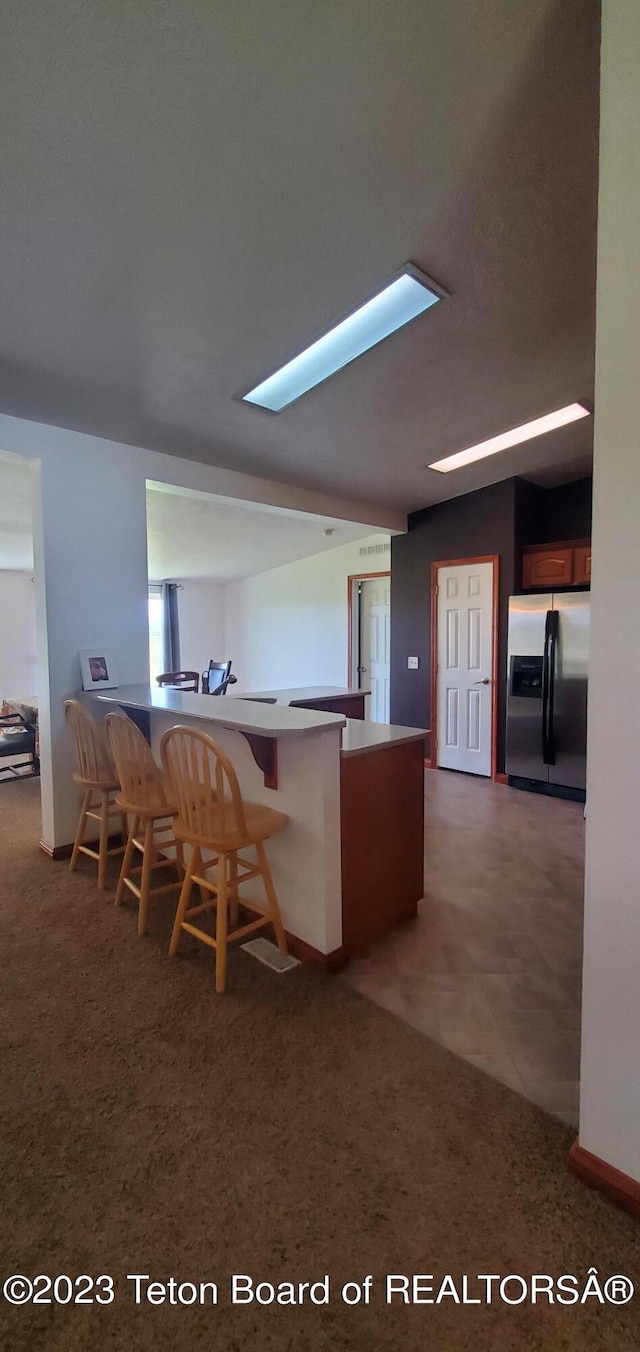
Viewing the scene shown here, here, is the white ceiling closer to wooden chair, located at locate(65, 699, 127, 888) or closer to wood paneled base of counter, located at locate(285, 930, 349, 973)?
wooden chair, located at locate(65, 699, 127, 888)

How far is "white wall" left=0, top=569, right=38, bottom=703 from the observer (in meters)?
6.95

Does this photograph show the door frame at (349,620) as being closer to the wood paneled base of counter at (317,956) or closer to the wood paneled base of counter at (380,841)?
the wood paneled base of counter at (380,841)

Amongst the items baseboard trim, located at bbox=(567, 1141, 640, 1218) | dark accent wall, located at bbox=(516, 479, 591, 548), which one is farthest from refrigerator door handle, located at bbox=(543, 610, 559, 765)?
baseboard trim, located at bbox=(567, 1141, 640, 1218)

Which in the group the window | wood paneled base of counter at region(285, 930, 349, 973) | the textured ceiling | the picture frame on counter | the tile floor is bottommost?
the tile floor

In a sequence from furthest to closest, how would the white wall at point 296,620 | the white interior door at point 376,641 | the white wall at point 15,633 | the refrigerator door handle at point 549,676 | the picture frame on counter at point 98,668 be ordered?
the white wall at point 15,633 < the white wall at point 296,620 < the white interior door at point 376,641 < the refrigerator door handle at point 549,676 < the picture frame on counter at point 98,668

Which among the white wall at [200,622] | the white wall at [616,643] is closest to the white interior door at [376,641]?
the white wall at [200,622]

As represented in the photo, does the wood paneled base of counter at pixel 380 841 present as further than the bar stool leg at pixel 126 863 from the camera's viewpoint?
No

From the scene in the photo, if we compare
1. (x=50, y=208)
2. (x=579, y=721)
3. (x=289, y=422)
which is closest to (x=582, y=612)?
(x=579, y=721)

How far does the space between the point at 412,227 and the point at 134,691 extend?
2489mm

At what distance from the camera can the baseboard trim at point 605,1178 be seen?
116 centimetres

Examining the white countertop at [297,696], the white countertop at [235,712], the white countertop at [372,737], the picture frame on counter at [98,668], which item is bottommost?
the white countertop at [372,737]

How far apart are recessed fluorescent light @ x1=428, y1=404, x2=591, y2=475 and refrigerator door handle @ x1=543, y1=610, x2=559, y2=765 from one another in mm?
1340

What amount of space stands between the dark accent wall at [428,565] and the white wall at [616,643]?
3690mm

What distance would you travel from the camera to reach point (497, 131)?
1542 mm
